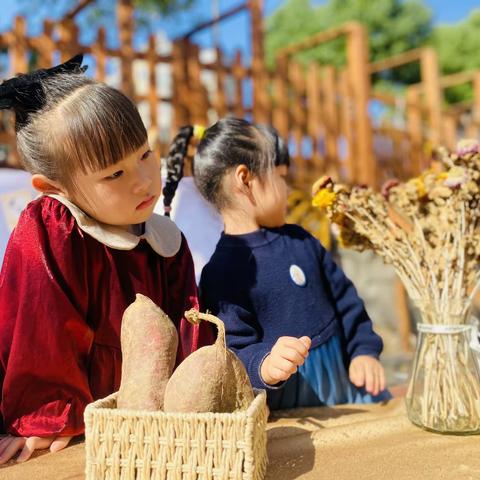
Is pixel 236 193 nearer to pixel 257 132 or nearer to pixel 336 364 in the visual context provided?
pixel 257 132

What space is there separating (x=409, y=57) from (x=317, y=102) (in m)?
2.92

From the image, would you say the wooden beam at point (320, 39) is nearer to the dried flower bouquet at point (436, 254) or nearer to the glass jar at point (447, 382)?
the dried flower bouquet at point (436, 254)

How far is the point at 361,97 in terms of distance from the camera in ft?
19.6

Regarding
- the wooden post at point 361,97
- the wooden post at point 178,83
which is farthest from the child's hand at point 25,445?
the wooden post at point 361,97

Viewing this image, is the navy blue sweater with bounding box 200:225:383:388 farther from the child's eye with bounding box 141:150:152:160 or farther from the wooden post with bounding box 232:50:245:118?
the wooden post with bounding box 232:50:245:118

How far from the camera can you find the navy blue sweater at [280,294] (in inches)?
59.1

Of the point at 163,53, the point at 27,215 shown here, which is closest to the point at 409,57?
→ the point at 163,53

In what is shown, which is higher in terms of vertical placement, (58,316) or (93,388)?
(58,316)

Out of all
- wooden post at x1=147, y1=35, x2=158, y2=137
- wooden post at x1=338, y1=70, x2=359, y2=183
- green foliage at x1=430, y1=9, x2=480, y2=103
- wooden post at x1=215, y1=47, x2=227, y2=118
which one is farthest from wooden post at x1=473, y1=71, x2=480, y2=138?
green foliage at x1=430, y1=9, x2=480, y2=103

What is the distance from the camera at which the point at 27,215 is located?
4.12 ft

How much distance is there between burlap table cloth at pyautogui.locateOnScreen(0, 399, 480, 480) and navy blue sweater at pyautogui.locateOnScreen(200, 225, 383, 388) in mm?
264

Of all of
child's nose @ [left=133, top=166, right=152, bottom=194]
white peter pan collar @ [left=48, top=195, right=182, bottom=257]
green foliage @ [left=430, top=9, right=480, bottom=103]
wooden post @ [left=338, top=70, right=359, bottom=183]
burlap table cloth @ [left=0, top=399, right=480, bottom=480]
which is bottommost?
burlap table cloth @ [left=0, top=399, right=480, bottom=480]

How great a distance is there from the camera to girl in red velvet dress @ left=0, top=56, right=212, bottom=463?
1186 millimetres

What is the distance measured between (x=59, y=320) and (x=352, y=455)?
0.62 meters
